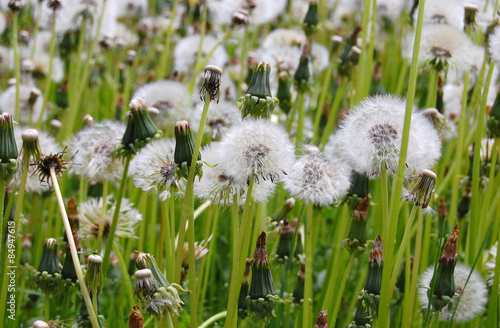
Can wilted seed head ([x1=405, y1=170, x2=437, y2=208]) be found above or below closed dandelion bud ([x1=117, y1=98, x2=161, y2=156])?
below

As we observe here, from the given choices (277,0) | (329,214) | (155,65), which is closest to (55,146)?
(329,214)

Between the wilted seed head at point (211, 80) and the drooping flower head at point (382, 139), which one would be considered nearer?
the wilted seed head at point (211, 80)

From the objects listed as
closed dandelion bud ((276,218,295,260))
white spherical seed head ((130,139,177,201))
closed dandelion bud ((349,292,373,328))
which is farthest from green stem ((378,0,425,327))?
white spherical seed head ((130,139,177,201))

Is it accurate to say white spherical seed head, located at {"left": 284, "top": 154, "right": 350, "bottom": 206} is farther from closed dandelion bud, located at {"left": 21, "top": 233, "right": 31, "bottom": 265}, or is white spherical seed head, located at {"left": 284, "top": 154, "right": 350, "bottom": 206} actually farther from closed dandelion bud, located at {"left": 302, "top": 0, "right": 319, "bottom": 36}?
closed dandelion bud, located at {"left": 302, "top": 0, "right": 319, "bottom": 36}

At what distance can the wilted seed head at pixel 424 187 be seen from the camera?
1469mm

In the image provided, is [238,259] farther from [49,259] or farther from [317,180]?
[49,259]

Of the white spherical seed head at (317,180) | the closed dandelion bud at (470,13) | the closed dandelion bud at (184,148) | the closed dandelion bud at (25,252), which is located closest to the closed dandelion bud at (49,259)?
the closed dandelion bud at (184,148)

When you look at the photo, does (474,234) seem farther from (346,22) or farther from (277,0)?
(346,22)

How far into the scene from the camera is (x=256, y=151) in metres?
1.45

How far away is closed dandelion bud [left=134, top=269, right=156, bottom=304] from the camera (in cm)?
132

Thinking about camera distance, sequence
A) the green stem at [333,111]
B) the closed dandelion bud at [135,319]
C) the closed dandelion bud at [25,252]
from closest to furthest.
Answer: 1. the closed dandelion bud at [135,319]
2. the closed dandelion bud at [25,252]
3. the green stem at [333,111]

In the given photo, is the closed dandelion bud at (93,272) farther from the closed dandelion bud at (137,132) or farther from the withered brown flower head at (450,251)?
the withered brown flower head at (450,251)

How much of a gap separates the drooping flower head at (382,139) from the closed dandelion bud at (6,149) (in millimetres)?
913

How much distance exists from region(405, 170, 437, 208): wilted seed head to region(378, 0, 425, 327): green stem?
0.05 metres
